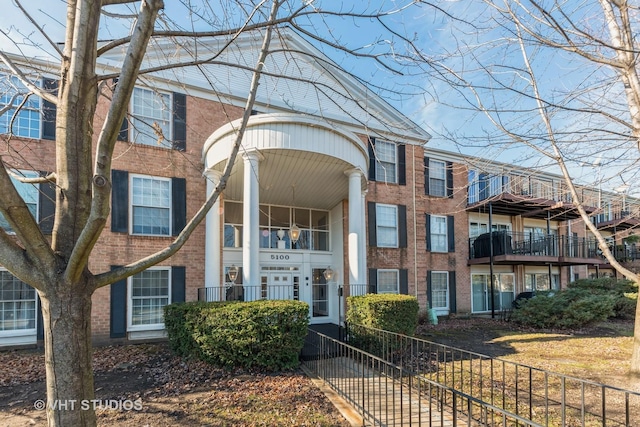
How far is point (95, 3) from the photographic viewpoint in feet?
10.1

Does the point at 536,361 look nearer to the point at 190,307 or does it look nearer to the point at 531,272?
the point at 190,307

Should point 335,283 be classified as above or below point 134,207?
below

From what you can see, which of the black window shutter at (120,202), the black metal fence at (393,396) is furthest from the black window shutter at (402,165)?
the black window shutter at (120,202)

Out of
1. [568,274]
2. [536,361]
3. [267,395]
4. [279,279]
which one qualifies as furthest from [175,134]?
[568,274]

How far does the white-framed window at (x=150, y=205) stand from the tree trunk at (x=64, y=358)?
8560mm

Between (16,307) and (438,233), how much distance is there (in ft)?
49.5

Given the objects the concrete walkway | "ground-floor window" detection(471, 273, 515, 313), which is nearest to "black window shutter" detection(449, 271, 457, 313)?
"ground-floor window" detection(471, 273, 515, 313)

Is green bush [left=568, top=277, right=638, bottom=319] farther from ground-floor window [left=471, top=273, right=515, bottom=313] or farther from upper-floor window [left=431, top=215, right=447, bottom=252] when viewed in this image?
upper-floor window [left=431, top=215, right=447, bottom=252]

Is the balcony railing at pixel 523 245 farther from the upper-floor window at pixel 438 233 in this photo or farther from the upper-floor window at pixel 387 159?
the upper-floor window at pixel 387 159

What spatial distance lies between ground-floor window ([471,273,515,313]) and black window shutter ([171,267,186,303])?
13.1 metres

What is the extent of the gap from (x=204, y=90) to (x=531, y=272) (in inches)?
732

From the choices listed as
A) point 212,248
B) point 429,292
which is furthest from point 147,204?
point 429,292

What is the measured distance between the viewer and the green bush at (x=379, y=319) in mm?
8273

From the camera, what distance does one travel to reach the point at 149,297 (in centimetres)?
1060
